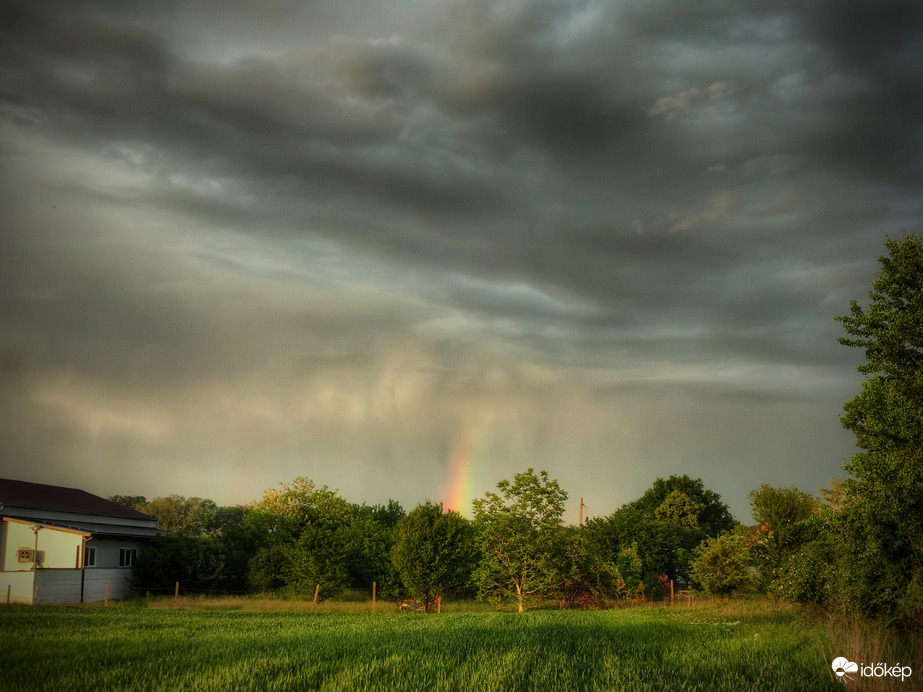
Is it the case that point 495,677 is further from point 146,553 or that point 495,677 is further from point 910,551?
point 146,553

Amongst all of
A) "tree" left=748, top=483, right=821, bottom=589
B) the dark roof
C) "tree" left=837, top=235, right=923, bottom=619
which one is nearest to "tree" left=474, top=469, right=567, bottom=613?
"tree" left=748, top=483, right=821, bottom=589

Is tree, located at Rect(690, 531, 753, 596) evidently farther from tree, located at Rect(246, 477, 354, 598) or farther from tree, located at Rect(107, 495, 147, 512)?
tree, located at Rect(107, 495, 147, 512)

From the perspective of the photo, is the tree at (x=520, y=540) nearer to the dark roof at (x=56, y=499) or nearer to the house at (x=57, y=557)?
the house at (x=57, y=557)

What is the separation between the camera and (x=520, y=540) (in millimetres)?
38938

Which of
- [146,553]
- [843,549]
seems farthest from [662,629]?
[146,553]

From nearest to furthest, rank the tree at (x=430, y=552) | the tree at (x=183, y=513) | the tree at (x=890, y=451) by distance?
the tree at (x=890, y=451) < the tree at (x=430, y=552) < the tree at (x=183, y=513)

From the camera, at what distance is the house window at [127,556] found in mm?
43553

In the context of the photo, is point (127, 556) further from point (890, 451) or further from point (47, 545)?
point (890, 451)

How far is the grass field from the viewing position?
11695mm

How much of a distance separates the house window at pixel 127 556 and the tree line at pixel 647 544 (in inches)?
41.5

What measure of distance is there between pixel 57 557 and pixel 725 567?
39155mm

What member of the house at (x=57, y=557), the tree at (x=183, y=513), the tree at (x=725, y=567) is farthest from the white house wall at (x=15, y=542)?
the tree at (x=183, y=513)

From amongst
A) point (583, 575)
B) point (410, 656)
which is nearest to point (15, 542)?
point (583, 575)

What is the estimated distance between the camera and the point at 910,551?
18141 mm
